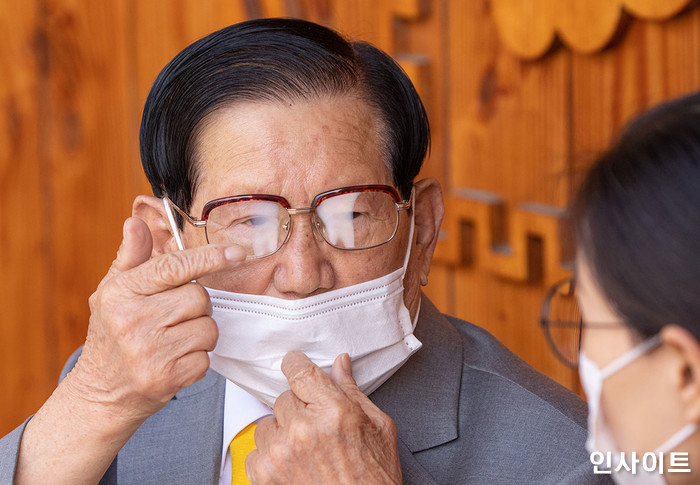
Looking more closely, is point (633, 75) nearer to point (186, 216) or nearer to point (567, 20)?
point (567, 20)

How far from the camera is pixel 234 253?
1.44m

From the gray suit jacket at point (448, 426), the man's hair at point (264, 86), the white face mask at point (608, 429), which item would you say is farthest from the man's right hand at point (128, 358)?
the white face mask at point (608, 429)

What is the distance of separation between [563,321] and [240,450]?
757 mm

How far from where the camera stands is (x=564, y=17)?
2.23 meters

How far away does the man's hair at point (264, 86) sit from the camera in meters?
1.55

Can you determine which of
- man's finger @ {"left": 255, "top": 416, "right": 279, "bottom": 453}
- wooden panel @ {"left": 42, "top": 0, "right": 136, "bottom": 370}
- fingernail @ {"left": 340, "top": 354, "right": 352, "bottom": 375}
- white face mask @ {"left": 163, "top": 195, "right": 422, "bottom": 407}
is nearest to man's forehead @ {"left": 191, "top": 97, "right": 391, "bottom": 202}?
white face mask @ {"left": 163, "top": 195, "right": 422, "bottom": 407}

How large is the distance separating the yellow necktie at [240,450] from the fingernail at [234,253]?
436 mm

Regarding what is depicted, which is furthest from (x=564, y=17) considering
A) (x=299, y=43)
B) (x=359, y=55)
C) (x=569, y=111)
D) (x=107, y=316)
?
(x=107, y=316)

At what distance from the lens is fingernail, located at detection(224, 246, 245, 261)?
56.6 inches

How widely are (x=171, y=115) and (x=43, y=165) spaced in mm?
2164

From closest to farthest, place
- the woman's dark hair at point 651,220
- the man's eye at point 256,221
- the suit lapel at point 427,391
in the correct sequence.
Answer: the woman's dark hair at point 651,220 → the man's eye at point 256,221 → the suit lapel at point 427,391

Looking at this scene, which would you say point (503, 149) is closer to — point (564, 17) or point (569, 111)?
point (569, 111)

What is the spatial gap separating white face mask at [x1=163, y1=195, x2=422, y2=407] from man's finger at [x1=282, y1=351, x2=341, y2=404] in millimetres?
50

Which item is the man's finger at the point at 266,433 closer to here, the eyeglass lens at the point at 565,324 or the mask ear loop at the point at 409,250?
the mask ear loop at the point at 409,250
